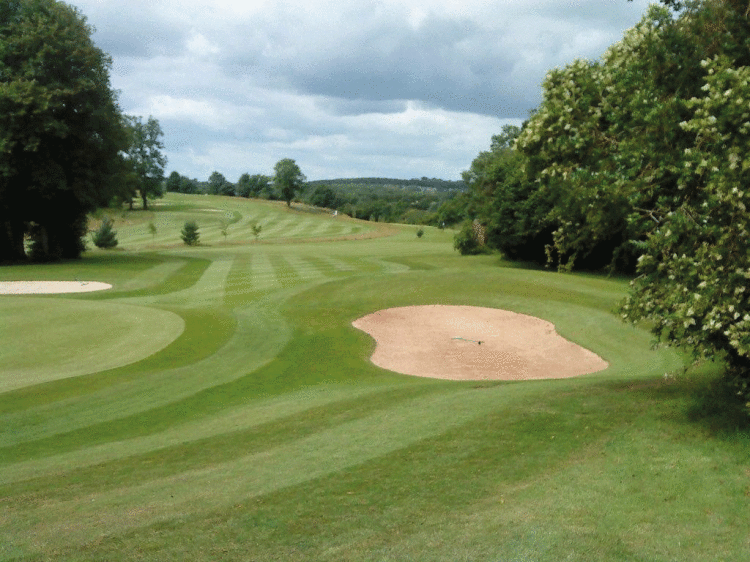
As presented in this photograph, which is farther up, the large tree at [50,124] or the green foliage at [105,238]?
the large tree at [50,124]

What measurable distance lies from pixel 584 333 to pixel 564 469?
14326mm

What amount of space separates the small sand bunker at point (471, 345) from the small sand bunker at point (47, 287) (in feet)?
53.8

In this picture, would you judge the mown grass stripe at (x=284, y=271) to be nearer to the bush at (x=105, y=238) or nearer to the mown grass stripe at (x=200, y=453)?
the bush at (x=105, y=238)

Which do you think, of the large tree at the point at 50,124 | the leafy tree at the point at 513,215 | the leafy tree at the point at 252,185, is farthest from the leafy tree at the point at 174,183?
the leafy tree at the point at 513,215

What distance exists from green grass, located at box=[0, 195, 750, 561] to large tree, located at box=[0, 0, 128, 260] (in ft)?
71.1

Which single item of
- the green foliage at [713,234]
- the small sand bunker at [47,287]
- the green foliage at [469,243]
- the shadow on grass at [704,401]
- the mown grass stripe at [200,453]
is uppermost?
the green foliage at [713,234]

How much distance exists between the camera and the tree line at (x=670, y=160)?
930cm

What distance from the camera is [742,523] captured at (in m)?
7.50

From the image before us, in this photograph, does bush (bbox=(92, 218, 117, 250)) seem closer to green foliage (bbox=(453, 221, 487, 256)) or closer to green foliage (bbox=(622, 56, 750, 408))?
green foliage (bbox=(453, 221, 487, 256))

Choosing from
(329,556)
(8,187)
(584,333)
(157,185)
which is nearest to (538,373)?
(584,333)

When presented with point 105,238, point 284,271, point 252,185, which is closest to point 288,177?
point 252,185

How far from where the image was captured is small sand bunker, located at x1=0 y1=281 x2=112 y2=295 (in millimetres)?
31355

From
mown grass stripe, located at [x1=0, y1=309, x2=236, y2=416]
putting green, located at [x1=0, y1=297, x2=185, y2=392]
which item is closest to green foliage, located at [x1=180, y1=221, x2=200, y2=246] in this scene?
putting green, located at [x1=0, y1=297, x2=185, y2=392]

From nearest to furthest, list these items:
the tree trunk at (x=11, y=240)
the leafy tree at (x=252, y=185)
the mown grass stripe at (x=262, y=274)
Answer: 1. the mown grass stripe at (x=262, y=274)
2. the tree trunk at (x=11, y=240)
3. the leafy tree at (x=252, y=185)
